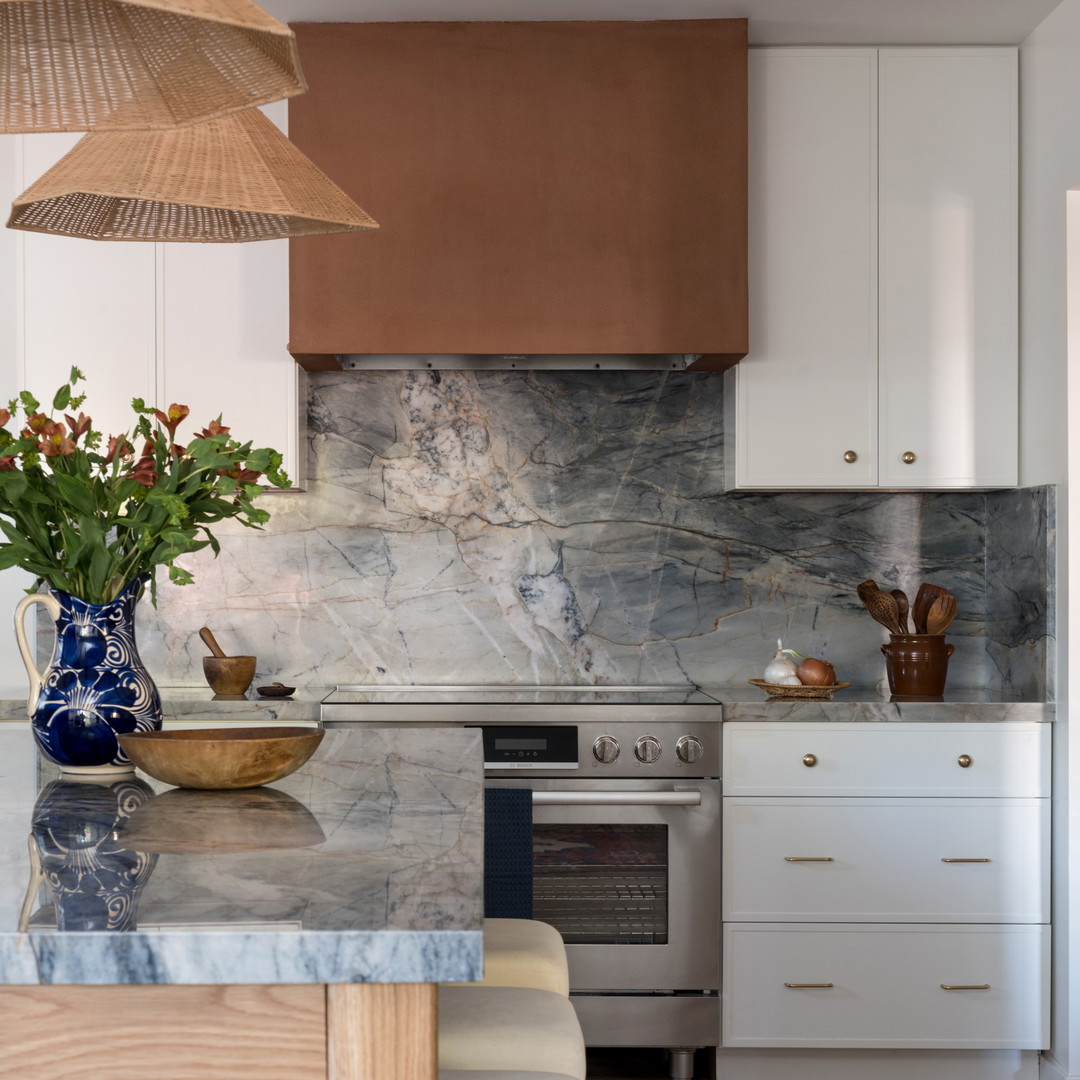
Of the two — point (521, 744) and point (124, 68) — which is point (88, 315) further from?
point (124, 68)

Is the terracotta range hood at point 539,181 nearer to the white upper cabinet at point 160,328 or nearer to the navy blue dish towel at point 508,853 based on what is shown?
the white upper cabinet at point 160,328

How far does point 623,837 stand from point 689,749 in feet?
0.92

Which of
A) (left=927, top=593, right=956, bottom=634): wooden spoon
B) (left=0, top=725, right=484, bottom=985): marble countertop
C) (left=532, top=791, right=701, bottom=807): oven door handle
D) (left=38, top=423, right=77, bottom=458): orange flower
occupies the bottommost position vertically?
(left=532, top=791, right=701, bottom=807): oven door handle

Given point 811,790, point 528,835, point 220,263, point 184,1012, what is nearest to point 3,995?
point 184,1012

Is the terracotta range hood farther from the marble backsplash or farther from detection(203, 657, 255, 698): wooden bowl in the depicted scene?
detection(203, 657, 255, 698): wooden bowl

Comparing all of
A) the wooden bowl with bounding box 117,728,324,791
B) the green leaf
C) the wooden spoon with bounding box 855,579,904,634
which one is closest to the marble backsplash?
the wooden spoon with bounding box 855,579,904,634

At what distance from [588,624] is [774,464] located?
0.76 metres

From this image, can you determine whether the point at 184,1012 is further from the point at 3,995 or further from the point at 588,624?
the point at 588,624

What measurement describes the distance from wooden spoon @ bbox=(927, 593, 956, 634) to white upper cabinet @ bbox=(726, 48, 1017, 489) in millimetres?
340

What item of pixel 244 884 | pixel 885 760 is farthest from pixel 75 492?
pixel 885 760

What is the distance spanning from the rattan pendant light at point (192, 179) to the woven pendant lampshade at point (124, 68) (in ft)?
0.58

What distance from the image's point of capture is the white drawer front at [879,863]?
294 centimetres

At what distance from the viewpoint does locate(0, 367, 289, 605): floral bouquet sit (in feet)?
5.19

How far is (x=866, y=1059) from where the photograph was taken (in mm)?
3014
